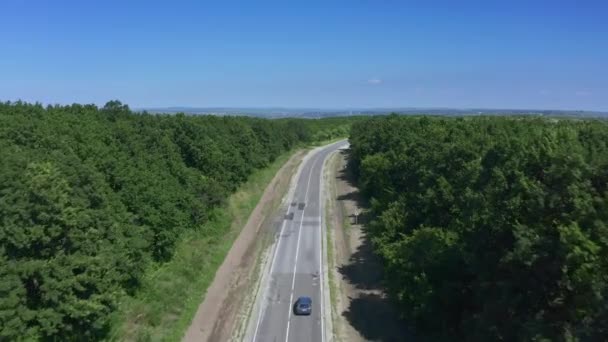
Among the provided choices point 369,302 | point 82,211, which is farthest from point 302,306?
point 82,211

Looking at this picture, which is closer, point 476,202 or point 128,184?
point 476,202

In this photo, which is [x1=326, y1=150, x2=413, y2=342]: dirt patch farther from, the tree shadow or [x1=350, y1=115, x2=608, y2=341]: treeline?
[x1=350, y1=115, x2=608, y2=341]: treeline

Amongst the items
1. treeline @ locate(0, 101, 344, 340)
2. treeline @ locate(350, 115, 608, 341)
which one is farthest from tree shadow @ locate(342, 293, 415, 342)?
treeline @ locate(0, 101, 344, 340)

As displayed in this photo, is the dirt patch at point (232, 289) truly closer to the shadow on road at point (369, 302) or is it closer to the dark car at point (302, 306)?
the dark car at point (302, 306)

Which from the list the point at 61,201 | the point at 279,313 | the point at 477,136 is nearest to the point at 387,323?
the point at 279,313

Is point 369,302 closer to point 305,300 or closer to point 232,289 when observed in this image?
point 305,300

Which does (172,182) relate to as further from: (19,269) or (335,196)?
(335,196)

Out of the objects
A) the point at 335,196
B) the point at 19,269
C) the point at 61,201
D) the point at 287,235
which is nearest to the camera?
the point at 19,269
